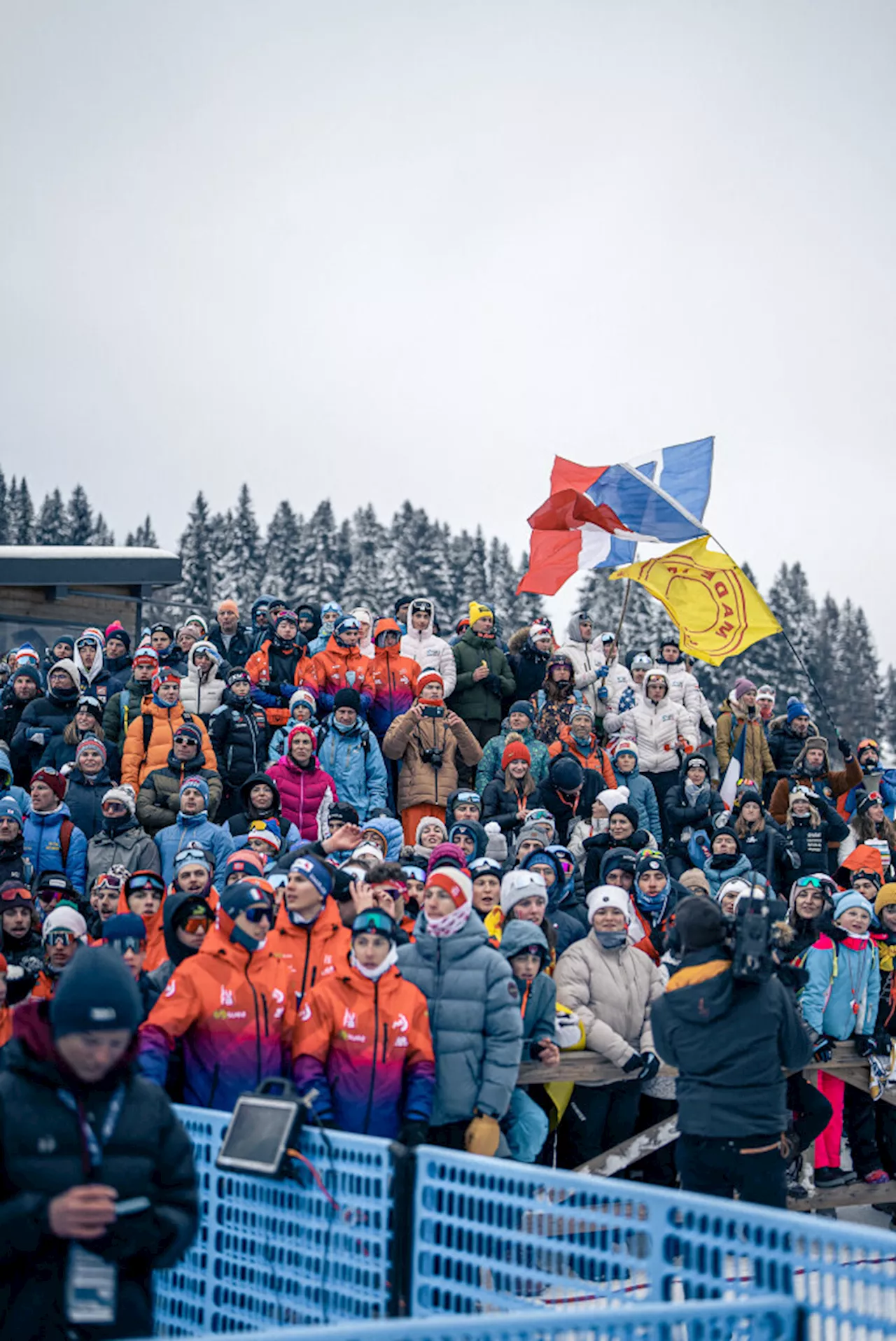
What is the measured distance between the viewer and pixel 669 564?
1295 cm

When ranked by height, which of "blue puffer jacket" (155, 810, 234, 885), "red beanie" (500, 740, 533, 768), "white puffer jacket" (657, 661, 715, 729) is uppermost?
"white puffer jacket" (657, 661, 715, 729)

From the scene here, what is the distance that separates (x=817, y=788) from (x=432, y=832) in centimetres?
493

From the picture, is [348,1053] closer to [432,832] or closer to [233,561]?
[432,832]

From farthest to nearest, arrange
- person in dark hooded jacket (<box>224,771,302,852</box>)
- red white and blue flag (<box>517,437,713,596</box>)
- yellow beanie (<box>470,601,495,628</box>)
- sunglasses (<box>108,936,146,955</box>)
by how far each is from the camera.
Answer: red white and blue flag (<box>517,437,713,596</box>) → yellow beanie (<box>470,601,495,628</box>) → person in dark hooded jacket (<box>224,771,302,852</box>) → sunglasses (<box>108,936,146,955</box>)

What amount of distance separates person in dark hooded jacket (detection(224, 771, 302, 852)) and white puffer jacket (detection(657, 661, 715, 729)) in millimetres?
4945

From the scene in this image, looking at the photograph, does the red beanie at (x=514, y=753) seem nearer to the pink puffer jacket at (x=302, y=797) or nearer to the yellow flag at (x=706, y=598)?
the pink puffer jacket at (x=302, y=797)

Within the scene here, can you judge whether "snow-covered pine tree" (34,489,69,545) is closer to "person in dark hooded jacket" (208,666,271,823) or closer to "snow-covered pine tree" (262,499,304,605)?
"snow-covered pine tree" (262,499,304,605)

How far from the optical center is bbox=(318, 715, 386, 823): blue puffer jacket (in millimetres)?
10453

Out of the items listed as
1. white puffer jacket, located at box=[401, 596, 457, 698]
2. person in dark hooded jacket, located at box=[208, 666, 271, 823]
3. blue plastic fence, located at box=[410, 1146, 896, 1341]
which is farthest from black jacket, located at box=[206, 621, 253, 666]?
blue plastic fence, located at box=[410, 1146, 896, 1341]

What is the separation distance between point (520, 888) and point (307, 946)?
1.65 meters

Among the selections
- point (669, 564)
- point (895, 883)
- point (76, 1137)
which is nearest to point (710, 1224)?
point (76, 1137)

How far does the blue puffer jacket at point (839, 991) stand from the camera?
7395 mm

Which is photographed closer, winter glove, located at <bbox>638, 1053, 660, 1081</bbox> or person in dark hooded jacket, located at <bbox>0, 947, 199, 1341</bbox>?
person in dark hooded jacket, located at <bbox>0, 947, 199, 1341</bbox>

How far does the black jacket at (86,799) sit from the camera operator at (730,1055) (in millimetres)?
6207
